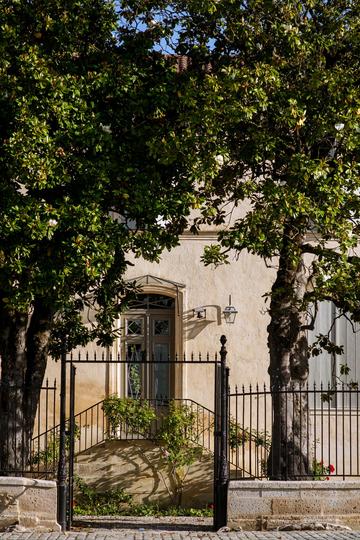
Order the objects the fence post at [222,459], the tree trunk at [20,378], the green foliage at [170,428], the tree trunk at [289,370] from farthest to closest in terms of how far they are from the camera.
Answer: the green foliage at [170,428], the tree trunk at [289,370], the tree trunk at [20,378], the fence post at [222,459]

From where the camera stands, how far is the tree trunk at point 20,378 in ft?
47.2

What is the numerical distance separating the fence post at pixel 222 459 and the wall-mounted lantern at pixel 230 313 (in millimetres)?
5489

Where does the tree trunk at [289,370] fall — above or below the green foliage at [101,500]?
above

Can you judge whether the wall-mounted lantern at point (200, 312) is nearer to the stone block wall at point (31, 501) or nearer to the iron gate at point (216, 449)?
the iron gate at point (216, 449)

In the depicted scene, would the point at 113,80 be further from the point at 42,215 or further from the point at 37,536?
the point at 37,536

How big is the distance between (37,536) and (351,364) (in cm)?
859

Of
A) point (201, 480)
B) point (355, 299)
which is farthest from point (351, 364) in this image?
point (355, 299)

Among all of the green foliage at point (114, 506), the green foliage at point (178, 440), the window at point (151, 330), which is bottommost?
the green foliage at point (114, 506)

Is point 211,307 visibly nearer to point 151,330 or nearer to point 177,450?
point 151,330

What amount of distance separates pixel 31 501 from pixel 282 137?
5747 millimetres

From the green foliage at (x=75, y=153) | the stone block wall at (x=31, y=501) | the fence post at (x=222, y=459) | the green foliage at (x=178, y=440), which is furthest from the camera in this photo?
the green foliage at (x=178, y=440)

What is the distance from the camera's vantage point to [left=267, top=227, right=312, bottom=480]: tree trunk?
48.2 feet

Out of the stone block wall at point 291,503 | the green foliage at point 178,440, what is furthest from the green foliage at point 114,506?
the stone block wall at point 291,503

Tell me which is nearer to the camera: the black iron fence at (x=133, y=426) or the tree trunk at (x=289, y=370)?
the tree trunk at (x=289, y=370)
